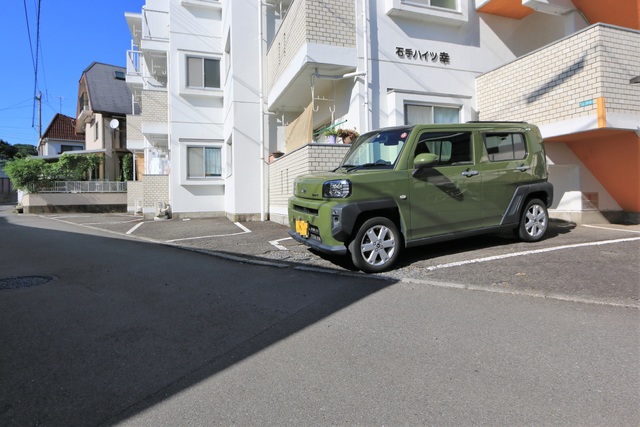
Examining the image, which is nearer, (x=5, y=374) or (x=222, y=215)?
(x=5, y=374)

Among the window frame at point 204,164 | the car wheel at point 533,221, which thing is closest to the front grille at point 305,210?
the car wheel at point 533,221

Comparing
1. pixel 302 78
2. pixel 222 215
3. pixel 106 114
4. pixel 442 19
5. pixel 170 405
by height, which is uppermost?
pixel 106 114

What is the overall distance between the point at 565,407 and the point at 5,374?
3767mm

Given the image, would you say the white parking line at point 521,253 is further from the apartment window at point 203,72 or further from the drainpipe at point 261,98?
the apartment window at point 203,72

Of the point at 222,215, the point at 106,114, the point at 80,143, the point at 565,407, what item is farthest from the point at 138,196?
the point at 80,143

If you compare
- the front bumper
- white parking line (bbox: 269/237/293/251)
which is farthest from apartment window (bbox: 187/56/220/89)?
the front bumper

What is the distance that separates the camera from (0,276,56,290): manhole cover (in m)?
5.06

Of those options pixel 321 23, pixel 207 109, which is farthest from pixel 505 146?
pixel 207 109

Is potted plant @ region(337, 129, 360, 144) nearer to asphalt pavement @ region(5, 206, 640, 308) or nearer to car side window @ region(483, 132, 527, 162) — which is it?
asphalt pavement @ region(5, 206, 640, 308)

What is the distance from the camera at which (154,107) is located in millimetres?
17969

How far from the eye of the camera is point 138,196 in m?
20.4

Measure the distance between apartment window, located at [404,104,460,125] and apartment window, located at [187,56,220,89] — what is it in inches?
341

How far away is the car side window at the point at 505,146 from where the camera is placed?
6.12 m

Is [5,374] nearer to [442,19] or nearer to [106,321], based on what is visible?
[106,321]
